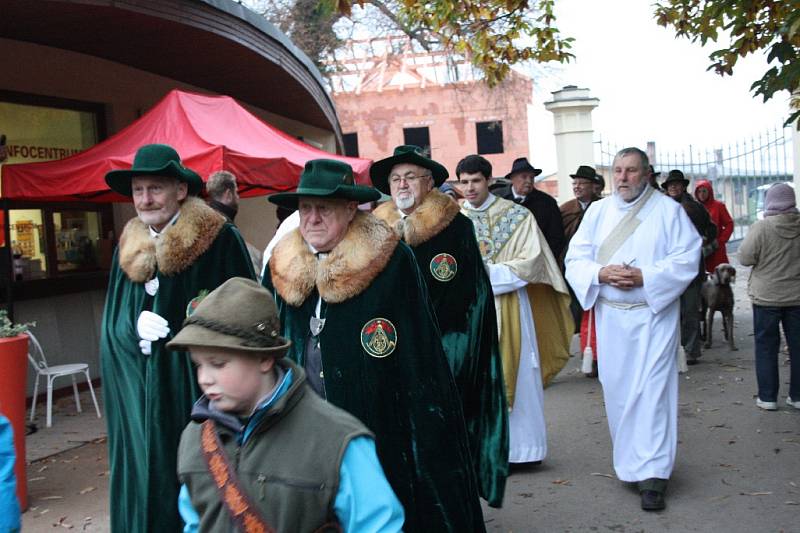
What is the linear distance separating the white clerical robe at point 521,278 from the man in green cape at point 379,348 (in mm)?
2698

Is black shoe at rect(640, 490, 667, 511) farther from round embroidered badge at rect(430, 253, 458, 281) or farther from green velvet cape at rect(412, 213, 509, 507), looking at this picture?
round embroidered badge at rect(430, 253, 458, 281)

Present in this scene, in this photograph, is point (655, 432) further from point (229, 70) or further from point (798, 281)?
point (229, 70)

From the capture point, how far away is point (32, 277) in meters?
10.2

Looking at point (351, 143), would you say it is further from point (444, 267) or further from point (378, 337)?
point (378, 337)

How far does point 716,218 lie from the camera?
12586 mm

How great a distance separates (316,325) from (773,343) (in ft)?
18.0

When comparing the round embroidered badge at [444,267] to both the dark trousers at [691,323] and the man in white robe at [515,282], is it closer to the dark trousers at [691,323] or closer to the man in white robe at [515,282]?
the man in white robe at [515,282]

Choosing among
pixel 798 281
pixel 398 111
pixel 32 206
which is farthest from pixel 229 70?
pixel 398 111

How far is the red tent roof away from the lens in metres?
8.41

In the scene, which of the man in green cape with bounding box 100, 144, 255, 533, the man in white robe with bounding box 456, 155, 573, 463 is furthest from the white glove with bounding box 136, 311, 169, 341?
the man in white robe with bounding box 456, 155, 573, 463

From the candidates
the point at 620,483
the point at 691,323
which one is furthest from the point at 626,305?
the point at 691,323

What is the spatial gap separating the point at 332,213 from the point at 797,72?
3.32 metres

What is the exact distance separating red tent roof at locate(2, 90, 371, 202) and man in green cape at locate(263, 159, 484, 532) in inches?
189

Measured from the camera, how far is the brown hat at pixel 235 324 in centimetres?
234
